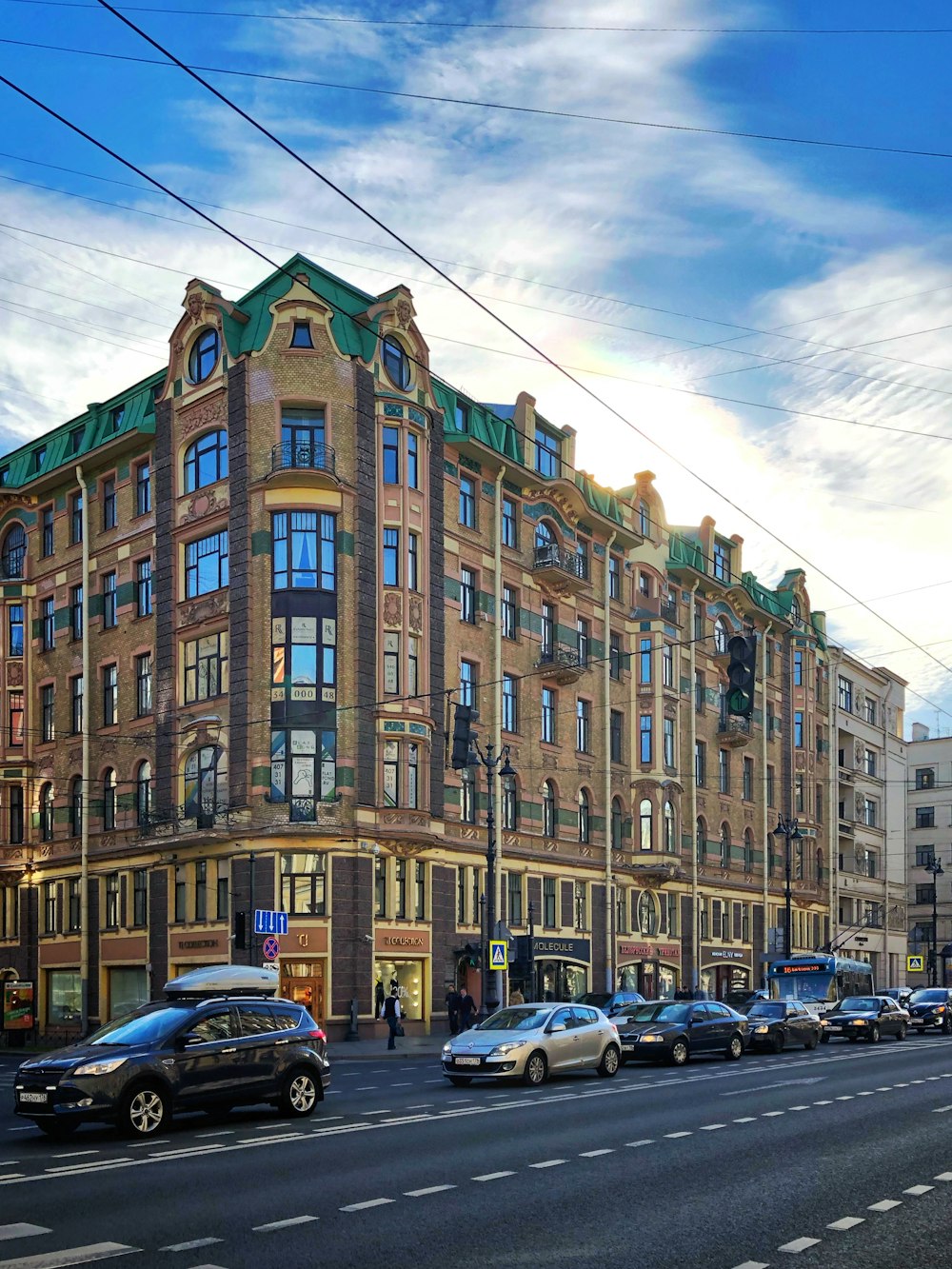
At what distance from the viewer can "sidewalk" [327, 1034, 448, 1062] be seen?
35750 millimetres

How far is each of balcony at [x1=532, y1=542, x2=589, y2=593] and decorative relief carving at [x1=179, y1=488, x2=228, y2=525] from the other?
472 inches

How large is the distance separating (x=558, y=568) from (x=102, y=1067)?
36.0 m

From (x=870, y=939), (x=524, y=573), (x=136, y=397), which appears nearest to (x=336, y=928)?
(x=524, y=573)

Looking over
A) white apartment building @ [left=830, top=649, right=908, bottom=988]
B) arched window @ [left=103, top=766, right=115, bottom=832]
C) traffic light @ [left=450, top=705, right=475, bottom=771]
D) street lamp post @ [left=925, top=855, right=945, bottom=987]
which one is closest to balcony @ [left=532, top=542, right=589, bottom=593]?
arched window @ [left=103, top=766, right=115, bottom=832]

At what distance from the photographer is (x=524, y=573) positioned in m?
51.0

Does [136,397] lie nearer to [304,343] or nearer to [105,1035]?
[304,343]

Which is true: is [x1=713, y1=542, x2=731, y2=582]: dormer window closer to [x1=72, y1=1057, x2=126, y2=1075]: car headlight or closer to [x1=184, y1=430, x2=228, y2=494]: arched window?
[x1=184, y1=430, x2=228, y2=494]: arched window

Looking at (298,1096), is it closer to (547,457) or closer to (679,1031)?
(679,1031)

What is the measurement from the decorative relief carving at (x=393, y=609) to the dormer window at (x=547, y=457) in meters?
10.8

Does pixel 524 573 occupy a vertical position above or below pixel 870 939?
above

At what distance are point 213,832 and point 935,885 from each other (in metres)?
69.0

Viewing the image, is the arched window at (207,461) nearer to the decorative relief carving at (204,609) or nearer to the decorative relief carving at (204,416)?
the decorative relief carving at (204,416)

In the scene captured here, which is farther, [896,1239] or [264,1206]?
[264,1206]

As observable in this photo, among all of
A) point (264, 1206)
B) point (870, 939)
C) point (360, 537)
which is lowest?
point (870, 939)
